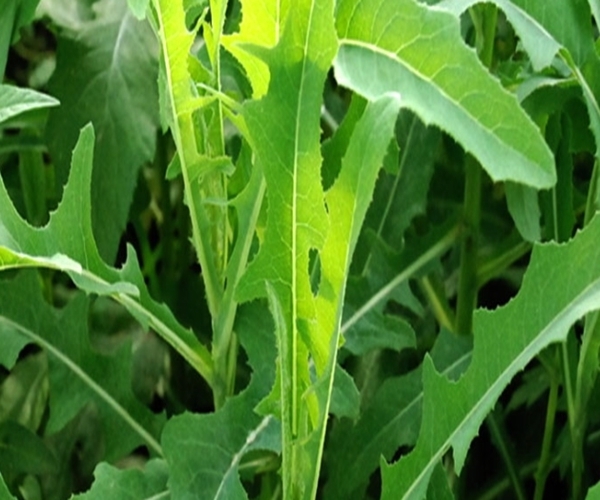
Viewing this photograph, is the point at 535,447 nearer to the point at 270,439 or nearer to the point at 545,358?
the point at 545,358

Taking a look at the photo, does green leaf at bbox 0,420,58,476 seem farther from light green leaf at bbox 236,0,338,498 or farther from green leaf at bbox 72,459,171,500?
light green leaf at bbox 236,0,338,498

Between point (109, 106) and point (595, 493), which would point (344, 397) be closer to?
point (595, 493)

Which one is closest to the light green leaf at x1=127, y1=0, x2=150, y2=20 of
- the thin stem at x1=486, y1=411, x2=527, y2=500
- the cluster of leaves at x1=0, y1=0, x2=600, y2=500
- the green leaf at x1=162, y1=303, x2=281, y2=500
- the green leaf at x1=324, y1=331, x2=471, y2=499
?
the cluster of leaves at x1=0, y1=0, x2=600, y2=500

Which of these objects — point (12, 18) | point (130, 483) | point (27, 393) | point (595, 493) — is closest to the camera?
point (595, 493)

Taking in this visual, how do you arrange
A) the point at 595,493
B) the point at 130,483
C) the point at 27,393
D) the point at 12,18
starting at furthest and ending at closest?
the point at 27,393
the point at 12,18
the point at 130,483
the point at 595,493

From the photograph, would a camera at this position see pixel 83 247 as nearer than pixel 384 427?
Yes

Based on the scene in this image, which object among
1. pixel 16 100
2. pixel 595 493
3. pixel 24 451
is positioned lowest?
pixel 24 451

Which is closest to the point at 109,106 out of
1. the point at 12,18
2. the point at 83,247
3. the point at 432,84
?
the point at 12,18

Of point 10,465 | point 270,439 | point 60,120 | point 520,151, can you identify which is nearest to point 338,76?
point 520,151
